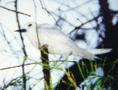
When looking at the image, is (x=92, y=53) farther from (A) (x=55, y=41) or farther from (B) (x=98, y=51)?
(A) (x=55, y=41)

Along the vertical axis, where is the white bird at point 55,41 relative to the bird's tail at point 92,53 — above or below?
above

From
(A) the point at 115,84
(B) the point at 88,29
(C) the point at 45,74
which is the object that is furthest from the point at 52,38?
(A) the point at 115,84

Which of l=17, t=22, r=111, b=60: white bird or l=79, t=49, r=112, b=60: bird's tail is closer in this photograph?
l=79, t=49, r=112, b=60: bird's tail

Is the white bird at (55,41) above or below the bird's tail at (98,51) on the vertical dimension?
above

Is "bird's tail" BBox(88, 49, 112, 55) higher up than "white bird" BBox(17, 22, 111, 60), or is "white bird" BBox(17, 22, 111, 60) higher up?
"white bird" BBox(17, 22, 111, 60)

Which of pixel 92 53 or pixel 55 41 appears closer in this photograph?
pixel 92 53

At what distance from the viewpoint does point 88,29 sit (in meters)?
1.69

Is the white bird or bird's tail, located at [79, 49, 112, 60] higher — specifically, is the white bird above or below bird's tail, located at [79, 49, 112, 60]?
above

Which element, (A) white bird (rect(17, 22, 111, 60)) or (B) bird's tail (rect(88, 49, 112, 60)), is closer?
(B) bird's tail (rect(88, 49, 112, 60))

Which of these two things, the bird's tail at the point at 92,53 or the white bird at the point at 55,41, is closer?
the bird's tail at the point at 92,53

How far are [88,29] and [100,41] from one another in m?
0.11

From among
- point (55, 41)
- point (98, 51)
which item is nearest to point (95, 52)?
point (98, 51)

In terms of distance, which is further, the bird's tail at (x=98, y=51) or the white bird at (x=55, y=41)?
the white bird at (x=55, y=41)

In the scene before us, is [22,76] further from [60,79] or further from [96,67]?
[96,67]
